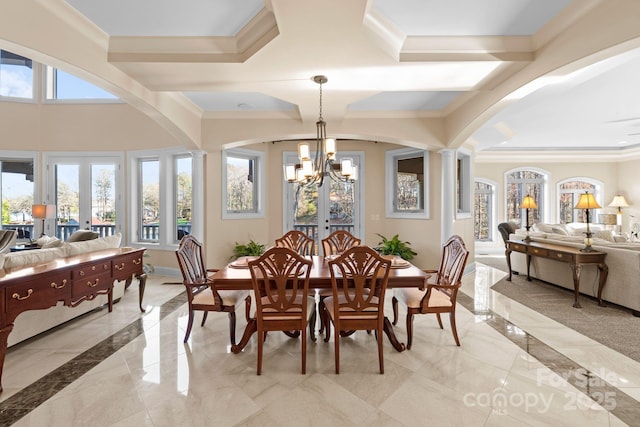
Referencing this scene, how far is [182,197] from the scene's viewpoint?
598cm

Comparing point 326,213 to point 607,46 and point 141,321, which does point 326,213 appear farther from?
point 607,46

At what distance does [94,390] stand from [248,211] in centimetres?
408

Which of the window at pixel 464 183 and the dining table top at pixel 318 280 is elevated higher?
the window at pixel 464 183

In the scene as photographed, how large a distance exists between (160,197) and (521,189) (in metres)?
9.54

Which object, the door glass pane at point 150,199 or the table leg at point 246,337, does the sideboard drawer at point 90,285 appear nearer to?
the table leg at point 246,337

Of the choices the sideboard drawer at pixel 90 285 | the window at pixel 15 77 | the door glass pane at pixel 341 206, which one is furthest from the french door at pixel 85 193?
the door glass pane at pixel 341 206

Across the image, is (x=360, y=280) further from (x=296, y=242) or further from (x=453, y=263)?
(x=296, y=242)

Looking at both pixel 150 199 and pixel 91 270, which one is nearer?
pixel 91 270

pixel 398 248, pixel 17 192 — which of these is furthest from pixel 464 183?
pixel 17 192

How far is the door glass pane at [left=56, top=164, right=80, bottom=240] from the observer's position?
624cm

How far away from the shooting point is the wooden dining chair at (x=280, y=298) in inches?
91.1

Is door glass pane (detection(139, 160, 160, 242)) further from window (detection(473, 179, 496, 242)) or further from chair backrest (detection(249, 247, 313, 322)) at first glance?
window (detection(473, 179, 496, 242))

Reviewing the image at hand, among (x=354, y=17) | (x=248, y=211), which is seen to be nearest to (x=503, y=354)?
(x=354, y=17)

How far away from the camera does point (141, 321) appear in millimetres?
3463
